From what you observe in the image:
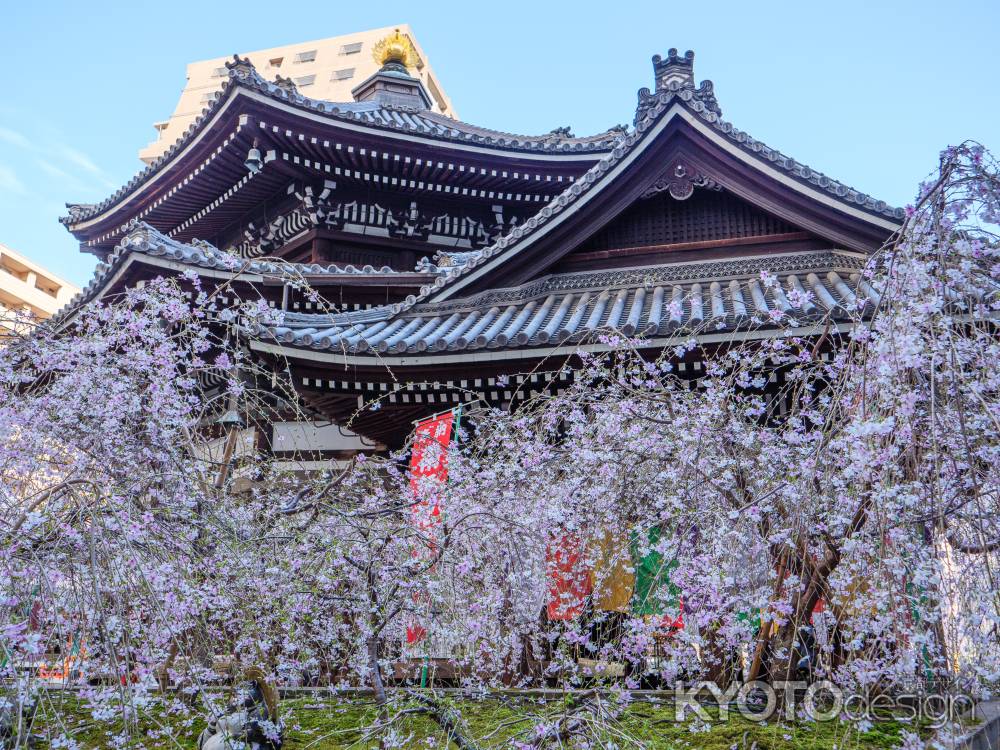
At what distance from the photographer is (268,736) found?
442 centimetres

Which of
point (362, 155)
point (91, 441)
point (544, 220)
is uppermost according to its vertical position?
point (362, 155)

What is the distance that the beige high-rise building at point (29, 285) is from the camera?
44406 millimetres

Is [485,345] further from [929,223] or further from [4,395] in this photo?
[929,223]

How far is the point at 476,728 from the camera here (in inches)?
187

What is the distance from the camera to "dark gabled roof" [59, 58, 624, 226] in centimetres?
1127

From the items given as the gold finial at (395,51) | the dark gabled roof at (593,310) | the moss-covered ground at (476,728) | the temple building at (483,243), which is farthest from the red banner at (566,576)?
the gold finial at (395,51)

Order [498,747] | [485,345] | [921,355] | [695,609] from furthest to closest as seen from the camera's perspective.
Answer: [485,345], [695,609], [498,747], [921,355]

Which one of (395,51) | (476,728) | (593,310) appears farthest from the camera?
(395,51)

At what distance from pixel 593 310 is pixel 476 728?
441 cm

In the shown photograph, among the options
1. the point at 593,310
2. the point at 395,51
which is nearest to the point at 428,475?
the point at 593,310

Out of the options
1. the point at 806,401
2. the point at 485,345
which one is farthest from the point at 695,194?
the point at 806,401

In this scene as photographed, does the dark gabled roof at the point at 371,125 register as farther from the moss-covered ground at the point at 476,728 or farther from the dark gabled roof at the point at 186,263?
the moss-covered ground at the point at 476,728

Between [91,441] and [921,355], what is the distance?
16.4 ft

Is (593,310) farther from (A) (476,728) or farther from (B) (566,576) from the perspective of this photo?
(A) (476,728)
